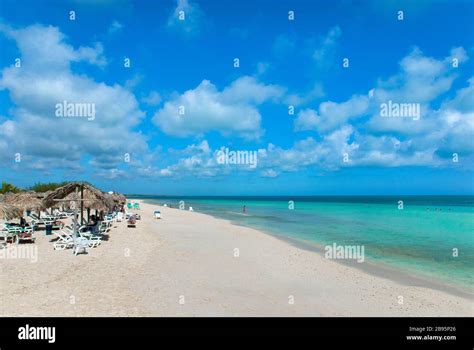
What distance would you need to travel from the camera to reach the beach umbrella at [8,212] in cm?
1458

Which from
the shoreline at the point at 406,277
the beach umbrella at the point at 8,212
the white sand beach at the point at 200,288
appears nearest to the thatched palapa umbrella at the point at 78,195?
the beach umbrella at the point at 8,212

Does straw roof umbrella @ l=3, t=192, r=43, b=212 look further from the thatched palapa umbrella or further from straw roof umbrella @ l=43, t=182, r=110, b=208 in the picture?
the thatched palapa umbrella

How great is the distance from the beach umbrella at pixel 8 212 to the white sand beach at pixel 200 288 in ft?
8.05

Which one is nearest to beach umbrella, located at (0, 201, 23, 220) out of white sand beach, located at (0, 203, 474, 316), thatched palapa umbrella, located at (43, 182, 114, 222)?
thatched palapa umbrella, located at (43, 182, 114, 222)

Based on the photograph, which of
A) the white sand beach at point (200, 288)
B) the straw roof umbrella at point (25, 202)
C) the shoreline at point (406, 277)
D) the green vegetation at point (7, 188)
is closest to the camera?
the white sand beach at point (200, 288)

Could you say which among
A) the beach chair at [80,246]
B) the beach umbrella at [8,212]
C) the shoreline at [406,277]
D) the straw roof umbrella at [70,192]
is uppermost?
the straw roof umbrella at [70,192]

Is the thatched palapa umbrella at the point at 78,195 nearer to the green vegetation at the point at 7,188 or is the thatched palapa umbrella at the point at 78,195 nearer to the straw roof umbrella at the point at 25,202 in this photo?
the straw roof umbrella at the point at 25,202

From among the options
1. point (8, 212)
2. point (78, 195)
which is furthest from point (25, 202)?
point (78, 195)

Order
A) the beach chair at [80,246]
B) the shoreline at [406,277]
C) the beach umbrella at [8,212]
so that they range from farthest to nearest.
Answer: the beach umbrella at [8,212], the beach chair at [80,246], the shoreline at [406,277]

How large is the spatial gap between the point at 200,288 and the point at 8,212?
11040 millimetres

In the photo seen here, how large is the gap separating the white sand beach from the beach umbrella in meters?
2.45

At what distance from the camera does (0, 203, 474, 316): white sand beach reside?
24.7 feet
